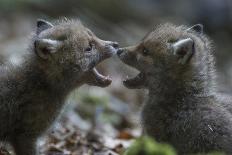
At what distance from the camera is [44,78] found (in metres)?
10.9

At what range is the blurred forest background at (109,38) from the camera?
13531 mm

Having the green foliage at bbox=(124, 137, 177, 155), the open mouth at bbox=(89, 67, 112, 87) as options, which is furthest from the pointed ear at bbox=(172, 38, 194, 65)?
the green foliage at bbox=(124, 137, 177, 155)

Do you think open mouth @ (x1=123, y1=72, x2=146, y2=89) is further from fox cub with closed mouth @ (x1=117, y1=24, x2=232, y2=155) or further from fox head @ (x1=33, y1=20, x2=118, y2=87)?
fox head @ (x1=33, y1=20, x2=118, y2=87)

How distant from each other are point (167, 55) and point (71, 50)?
1.65m

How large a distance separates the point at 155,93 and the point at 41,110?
1.93 meters

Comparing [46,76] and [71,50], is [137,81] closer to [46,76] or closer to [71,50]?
[71,50]

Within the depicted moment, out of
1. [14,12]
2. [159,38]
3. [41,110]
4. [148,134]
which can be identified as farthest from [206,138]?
[14,12]

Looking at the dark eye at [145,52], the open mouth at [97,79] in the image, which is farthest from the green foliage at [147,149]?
the open mouth at [97,79]

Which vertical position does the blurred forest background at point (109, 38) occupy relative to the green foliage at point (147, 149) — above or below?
above

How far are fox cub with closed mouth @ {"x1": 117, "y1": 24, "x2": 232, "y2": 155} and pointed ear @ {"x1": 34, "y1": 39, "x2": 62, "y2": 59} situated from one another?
138 centimetres

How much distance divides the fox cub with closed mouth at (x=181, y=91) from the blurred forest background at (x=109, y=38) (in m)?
2.00

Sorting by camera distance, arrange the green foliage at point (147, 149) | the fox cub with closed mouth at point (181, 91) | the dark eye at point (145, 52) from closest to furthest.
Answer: the green foliage at point (147, 149) → the fox cub with closed mouth at point (181, 91) → the dark eye at point (145, 52)

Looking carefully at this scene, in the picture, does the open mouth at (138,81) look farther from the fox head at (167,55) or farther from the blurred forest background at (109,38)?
the blurred forest background at (109,38)

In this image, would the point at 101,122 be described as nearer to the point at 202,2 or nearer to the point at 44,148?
the point at 44,148
